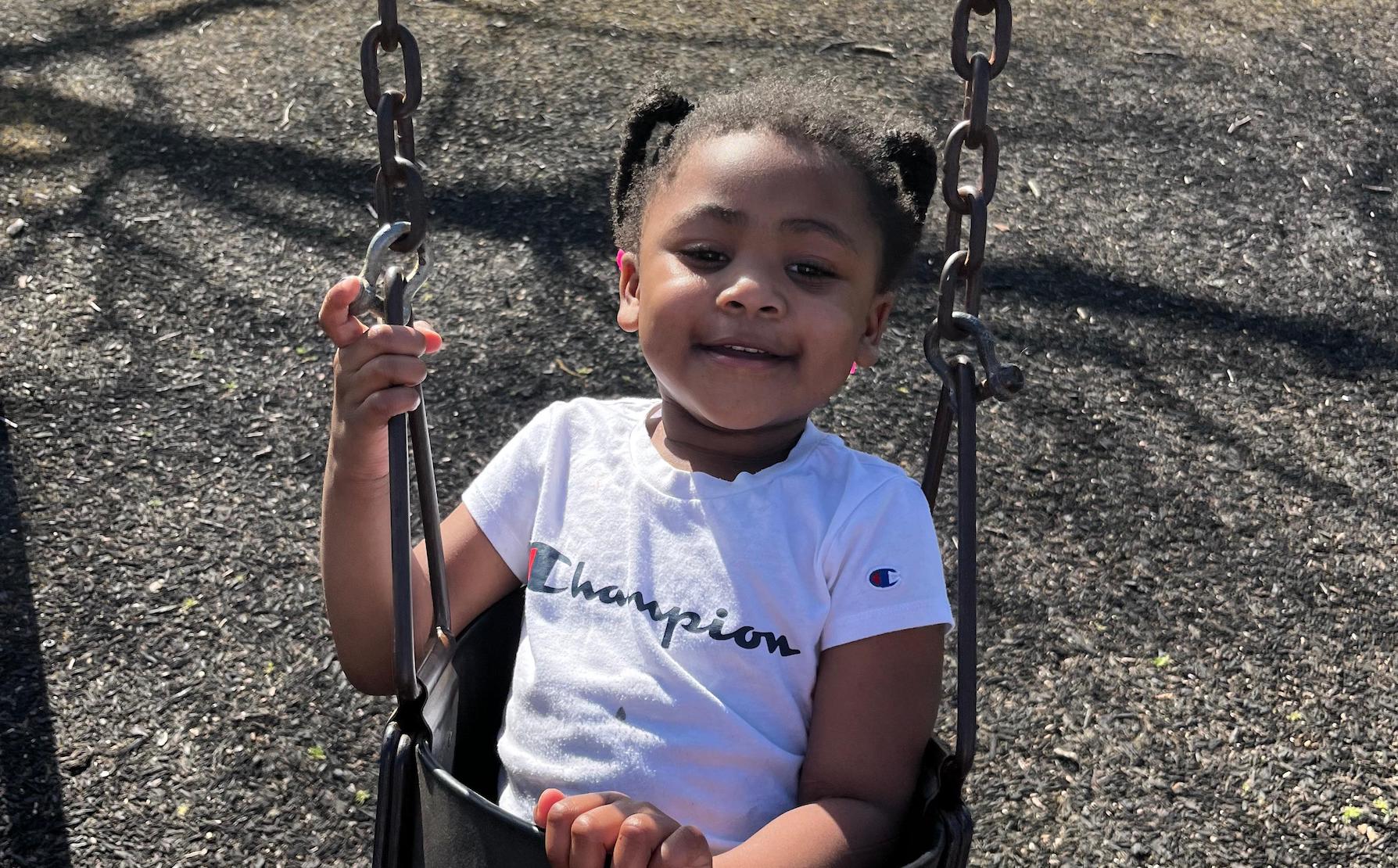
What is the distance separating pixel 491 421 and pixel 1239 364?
65.6 inches

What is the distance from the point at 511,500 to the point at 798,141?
0.51 m

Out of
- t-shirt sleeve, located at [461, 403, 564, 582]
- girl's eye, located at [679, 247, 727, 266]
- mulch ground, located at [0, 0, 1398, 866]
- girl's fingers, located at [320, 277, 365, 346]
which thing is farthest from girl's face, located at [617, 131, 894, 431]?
mulch ground, located at [0, 0, 1398, 866]

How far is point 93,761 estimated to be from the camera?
205cm

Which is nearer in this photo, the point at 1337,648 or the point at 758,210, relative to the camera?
the point at 758,210

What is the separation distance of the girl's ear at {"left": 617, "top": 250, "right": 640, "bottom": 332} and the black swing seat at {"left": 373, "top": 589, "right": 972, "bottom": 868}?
15.6 inches

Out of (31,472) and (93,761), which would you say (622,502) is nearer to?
(93,761)

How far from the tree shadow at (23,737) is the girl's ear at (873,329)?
1.28 metres

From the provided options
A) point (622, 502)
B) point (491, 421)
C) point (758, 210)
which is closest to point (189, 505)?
point (491, 421)

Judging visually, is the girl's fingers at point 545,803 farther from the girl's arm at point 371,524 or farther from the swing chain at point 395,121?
the swing chain at point 395,121

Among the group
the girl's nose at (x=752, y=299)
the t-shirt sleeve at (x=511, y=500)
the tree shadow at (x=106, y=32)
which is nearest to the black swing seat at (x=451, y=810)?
the t-shirt sleeve at (x=511, y=500)

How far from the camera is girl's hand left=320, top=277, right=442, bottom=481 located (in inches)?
52.0

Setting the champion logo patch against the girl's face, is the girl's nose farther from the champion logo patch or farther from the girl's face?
the champion logo patch

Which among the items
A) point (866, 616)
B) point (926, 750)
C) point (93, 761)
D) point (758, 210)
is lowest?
point (93, 761)

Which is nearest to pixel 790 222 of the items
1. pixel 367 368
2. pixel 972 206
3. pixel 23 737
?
pixel 972 206
